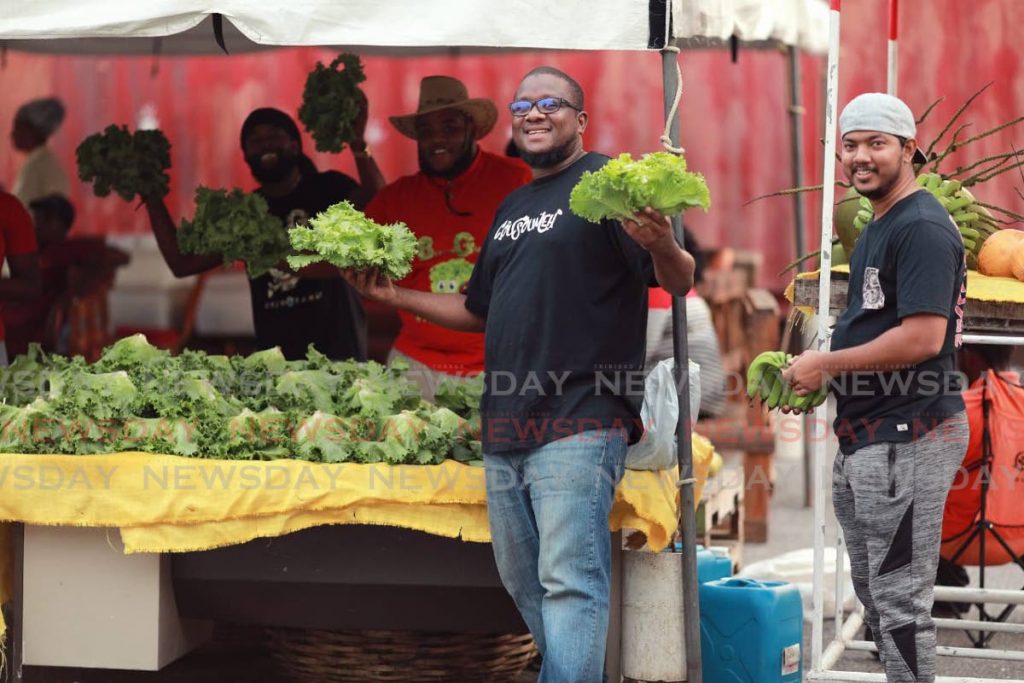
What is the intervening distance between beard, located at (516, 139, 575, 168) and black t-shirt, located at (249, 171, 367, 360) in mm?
2570

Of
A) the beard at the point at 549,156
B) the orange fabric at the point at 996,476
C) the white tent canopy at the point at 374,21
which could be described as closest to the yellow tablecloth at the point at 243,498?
the beard at the point at 549,156

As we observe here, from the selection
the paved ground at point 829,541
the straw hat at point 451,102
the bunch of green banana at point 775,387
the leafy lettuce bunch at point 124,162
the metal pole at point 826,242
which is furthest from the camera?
the leafy lettuce bunch at point 124,162

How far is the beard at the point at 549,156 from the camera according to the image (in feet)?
14.0

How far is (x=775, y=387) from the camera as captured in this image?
14.5 feet

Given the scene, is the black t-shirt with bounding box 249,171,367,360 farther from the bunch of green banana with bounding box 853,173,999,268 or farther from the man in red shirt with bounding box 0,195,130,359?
the bunch of green banana with bounding box 853,173,999,268

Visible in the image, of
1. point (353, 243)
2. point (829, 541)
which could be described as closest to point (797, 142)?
point (829, 541)

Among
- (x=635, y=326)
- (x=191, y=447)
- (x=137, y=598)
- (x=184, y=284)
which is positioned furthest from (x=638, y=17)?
(x=184, y=284)

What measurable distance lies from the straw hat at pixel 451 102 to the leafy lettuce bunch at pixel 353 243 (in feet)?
5.24

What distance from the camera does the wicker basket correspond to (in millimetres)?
5098

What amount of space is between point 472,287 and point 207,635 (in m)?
1.71

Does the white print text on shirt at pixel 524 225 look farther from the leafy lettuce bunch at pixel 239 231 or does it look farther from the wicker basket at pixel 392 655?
the leafy lettuce bunch at pixel 239 231

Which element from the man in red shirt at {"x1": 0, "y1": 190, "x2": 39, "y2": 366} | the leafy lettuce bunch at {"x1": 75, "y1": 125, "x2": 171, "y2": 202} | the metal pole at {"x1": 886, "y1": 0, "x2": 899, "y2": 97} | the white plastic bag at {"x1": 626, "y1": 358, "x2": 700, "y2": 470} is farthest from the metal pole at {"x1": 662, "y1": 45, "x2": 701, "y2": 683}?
the man in red shirt at {"x1": 0, "y1": 190, "x2": 39, "y2": 366}

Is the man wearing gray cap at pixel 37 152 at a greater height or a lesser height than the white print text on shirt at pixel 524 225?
greater

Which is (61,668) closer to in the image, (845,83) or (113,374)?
(113,374)
